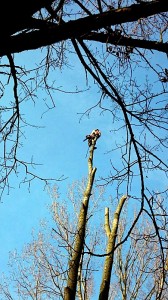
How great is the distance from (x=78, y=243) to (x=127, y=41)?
3.09m

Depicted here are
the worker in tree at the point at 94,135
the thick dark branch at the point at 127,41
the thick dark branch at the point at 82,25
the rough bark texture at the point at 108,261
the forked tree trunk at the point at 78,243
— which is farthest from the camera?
the worker in tree at the point at 94,135

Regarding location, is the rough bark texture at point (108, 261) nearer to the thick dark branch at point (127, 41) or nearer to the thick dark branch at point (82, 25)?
the thick dark branch at point (127, 41)

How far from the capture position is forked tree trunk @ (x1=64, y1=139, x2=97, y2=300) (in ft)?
13.6

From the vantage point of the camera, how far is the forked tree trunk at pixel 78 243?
4.16 meters

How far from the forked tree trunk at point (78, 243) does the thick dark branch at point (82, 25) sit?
1.96 meters

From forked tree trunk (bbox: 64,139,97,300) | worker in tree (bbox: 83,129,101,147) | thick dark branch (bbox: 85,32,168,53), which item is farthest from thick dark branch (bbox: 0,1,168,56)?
worker in tree (bbox: 83,129,101,147)

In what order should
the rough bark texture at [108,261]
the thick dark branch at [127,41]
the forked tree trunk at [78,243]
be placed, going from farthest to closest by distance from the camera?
the rough bark texture at [108,261] < the forked tree trunk at [78,243] < the thick dark branch at [127,41]

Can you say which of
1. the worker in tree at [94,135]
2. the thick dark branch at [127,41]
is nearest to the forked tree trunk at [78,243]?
the worker in tree at [94,135]

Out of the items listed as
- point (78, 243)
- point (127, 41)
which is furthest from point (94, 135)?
point (127, 41)

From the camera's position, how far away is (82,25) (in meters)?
1.67

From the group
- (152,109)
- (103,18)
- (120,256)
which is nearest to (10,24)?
(103,18)

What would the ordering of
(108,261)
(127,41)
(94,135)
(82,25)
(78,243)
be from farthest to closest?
(94,135), (108,261), (78,243), (127,41), (82,25)

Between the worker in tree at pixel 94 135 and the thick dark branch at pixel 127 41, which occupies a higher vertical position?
the worker in tree at pixel 94 135

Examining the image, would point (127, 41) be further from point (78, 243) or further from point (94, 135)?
point (94, 135)
